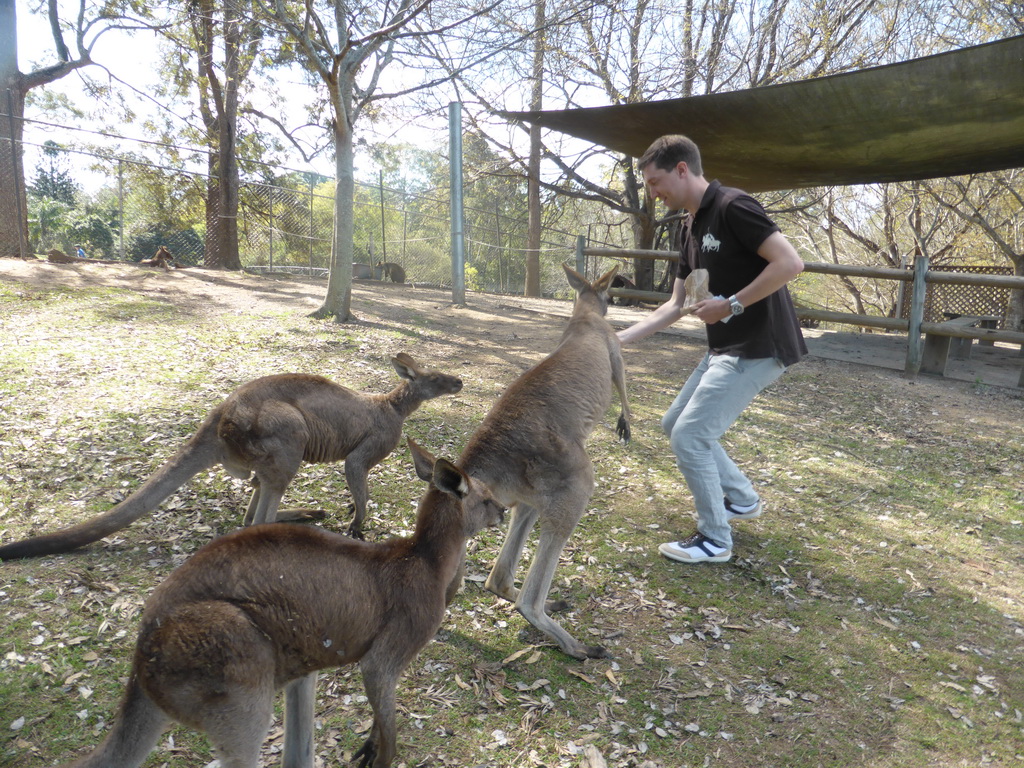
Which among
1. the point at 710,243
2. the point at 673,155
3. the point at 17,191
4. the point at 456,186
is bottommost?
the point at 710,243

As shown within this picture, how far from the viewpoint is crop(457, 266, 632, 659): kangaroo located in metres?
2.91

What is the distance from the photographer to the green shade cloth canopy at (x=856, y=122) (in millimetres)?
5730

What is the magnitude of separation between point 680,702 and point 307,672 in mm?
1524

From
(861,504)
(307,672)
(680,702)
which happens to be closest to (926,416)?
(861,504)

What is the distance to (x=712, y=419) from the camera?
3445 millimetres

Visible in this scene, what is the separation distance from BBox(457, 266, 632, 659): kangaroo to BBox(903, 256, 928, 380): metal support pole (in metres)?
6.37

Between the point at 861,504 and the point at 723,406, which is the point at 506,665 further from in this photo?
the point at 861,504

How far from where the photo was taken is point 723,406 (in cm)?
343

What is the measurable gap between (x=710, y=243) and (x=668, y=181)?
39cm

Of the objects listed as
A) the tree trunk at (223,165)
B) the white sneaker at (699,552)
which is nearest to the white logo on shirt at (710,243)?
the white sneaker at (699,552)

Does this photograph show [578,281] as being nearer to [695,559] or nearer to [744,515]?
[744,515]

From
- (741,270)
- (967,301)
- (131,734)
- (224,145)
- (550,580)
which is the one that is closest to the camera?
(131,734)

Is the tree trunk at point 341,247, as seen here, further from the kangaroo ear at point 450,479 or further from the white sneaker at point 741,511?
the kangaroo ear at point 450,479

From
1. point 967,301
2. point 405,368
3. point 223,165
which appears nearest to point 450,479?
point 405,368
